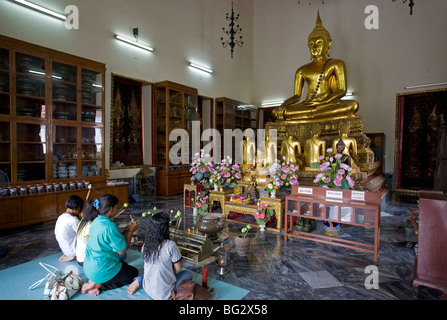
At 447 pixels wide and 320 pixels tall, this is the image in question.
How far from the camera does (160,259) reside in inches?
71.9

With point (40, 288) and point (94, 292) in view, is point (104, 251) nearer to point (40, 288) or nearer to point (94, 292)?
point (94, 292)

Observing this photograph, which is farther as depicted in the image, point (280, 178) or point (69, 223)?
point (280, 178)

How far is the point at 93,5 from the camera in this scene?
16.5 feet

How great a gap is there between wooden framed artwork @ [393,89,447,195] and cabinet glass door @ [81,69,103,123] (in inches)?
276

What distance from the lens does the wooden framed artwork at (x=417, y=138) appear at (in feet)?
21.1

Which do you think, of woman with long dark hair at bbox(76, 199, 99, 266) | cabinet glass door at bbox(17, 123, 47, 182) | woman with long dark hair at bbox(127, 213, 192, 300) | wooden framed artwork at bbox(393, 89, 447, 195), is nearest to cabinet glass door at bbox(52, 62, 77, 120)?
cabinet glass door at bbox(17, 123, 47, 182)

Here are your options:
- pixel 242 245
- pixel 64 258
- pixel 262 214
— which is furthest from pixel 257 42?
pixel 64 258

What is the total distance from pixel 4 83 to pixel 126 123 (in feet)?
7.94

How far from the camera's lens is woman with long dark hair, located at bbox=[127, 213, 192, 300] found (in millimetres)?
1821

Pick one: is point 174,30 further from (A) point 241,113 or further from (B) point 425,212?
(B) point 425,212

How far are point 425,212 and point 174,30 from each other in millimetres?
6497

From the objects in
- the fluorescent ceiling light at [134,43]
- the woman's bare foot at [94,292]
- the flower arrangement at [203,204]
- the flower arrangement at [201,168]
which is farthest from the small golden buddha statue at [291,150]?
the woman's bare foot at [94,292]

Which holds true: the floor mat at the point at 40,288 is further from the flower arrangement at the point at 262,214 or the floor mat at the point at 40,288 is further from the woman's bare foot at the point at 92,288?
the flower arrangement at the point at 262,214
